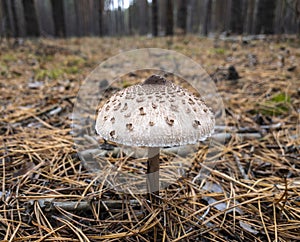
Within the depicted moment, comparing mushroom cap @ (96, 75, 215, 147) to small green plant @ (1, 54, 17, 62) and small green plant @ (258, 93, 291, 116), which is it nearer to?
small green plant @ (258, 93, 291, 116)

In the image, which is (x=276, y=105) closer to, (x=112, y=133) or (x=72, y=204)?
(x=112, y=133)


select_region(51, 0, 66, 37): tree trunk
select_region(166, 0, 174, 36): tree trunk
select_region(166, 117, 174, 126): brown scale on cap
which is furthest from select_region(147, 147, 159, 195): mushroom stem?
select_region(51, 0, 66, 37): tree trunk

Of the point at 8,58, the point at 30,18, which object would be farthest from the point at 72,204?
the point at 30,18

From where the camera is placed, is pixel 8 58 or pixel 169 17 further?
pixel 169 17

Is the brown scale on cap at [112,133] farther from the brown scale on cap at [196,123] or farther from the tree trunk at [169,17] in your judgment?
the tree trunk at [169,17]

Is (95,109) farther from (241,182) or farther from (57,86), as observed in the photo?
(241,182)

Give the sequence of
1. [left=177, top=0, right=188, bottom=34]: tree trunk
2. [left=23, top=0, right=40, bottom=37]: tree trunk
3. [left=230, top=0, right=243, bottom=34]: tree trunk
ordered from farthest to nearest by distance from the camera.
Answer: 1. [left=177, top=0, right=188, bottom=34]: tree trunk
2. [left=230, top=0, right=243, bottom=34]: tree trunk
3. [left=23, top=0, right=40, bottom=37]: tree trunk
